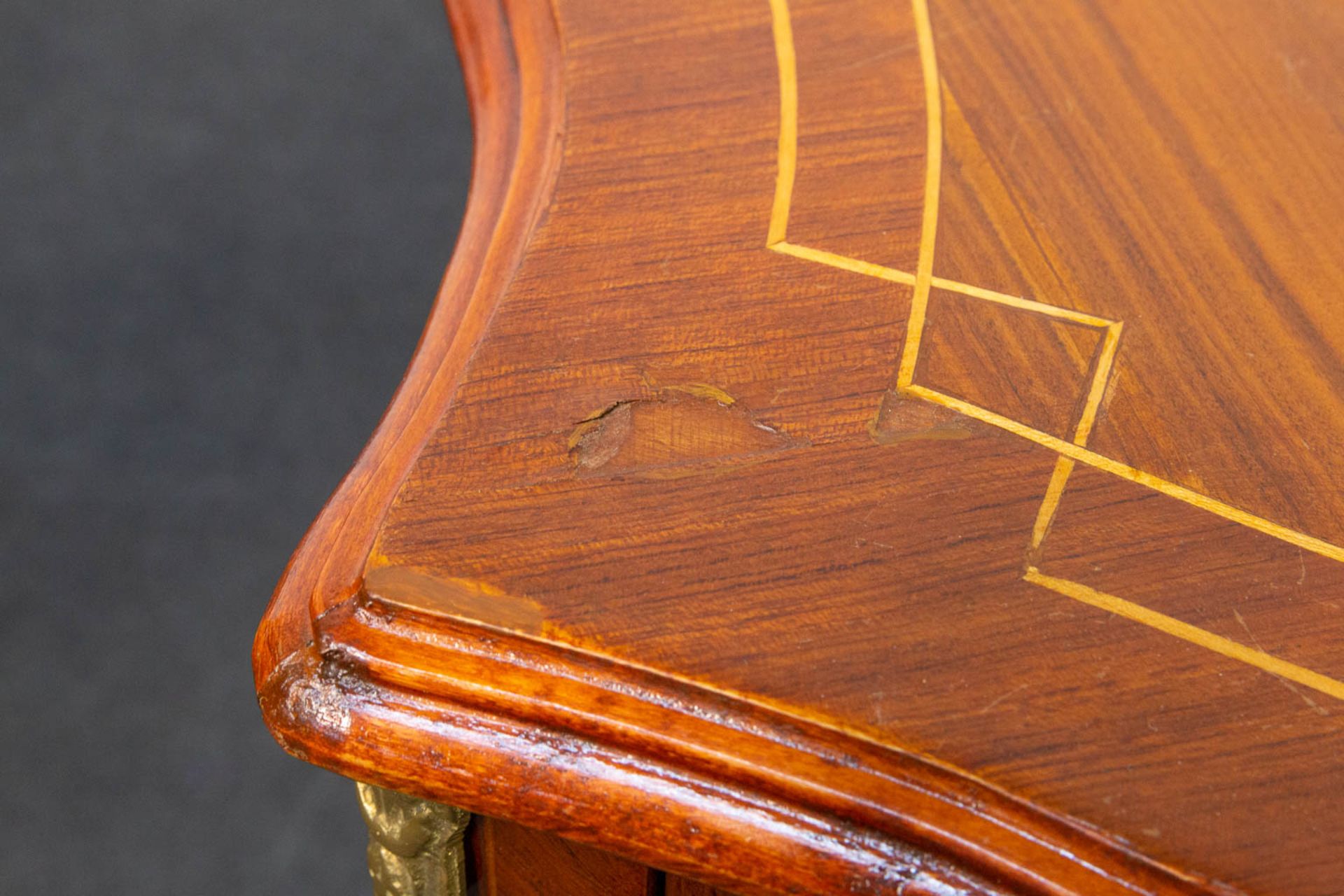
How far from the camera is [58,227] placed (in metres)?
2.20

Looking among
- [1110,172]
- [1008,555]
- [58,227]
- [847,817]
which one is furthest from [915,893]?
[58,227]

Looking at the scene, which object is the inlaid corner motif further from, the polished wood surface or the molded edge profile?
the molded edge profile

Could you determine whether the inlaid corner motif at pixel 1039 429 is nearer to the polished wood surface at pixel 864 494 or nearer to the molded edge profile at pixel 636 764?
the polished wood surface at pixel 864 494

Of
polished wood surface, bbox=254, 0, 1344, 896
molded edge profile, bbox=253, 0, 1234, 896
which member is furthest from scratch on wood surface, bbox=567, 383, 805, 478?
molded edge profile, bbox=253, 0, 1234, 896

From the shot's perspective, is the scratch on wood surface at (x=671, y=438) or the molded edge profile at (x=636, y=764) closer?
the molded edge profile at (x=636, y=764)

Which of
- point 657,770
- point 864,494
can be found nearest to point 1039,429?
point 864,494

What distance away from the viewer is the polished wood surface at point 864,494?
62cm

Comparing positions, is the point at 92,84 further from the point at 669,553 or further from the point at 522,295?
the point at 669,553

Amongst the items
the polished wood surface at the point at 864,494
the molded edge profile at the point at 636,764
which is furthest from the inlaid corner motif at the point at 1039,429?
the molded edge profile at the point at 636,764

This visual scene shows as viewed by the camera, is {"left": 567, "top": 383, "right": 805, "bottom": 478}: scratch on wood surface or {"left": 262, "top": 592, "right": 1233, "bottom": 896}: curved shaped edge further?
{"left": 567, "top": 383, "right": 805, "bottom": 478}: scratch on wood surface

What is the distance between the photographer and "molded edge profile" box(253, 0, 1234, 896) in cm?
60

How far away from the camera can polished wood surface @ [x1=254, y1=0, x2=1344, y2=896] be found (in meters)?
0.62

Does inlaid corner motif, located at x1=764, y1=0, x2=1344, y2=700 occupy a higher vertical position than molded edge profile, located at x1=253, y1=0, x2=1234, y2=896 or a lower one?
higher

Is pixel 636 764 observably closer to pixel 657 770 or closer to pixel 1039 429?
pixel 657 770
